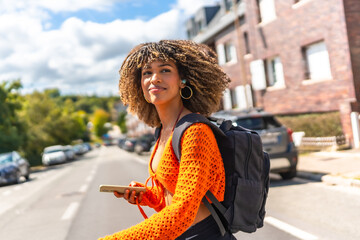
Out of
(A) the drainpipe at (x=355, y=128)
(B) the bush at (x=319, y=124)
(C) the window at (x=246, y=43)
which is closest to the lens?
(A) the drainpipe at (x=355, y=128)

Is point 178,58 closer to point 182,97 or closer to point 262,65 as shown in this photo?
point 182,97

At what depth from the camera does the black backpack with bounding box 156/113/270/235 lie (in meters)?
1.70

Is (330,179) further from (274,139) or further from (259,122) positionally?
(259,122)

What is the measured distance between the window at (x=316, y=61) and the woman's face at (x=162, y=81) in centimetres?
1616

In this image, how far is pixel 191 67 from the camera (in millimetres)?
1896

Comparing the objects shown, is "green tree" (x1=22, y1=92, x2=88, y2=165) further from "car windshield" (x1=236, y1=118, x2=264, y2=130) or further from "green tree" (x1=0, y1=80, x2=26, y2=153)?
"car windshield" (x1=236, y1=118, x2=264, y2=130)

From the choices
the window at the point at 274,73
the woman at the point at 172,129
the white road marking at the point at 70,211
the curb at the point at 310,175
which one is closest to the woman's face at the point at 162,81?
the woman at the point at 172,129

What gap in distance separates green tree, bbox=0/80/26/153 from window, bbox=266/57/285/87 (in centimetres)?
2065

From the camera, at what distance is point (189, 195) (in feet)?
5.09

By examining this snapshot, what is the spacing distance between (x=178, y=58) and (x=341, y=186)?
7032 mm

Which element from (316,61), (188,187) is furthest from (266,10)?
(188,187)

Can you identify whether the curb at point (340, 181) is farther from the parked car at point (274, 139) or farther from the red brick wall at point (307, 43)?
the red brick wall at point (307, 43)

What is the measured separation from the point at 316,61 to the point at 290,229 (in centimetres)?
1374

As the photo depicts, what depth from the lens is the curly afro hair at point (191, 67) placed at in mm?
1883
